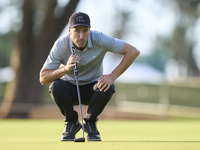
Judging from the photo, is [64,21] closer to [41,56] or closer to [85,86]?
[41,56]

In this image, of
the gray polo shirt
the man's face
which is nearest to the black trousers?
the gray polo shirt

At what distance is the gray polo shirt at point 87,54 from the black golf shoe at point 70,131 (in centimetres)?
51

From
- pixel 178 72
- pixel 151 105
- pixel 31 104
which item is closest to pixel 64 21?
pixel 31 104

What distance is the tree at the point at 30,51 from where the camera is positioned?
50.1 ft

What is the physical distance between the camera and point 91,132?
17.3 feet

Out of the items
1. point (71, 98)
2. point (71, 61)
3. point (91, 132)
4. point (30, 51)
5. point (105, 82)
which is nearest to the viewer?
point (71, 61)

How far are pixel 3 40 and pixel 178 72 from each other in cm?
3655

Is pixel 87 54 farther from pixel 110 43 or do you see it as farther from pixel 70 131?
pixel 70 131

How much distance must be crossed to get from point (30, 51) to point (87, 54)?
1039 centimetres

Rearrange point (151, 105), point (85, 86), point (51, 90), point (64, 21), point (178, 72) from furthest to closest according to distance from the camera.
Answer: point (178, 72)
point (151, 105)
point (64, 21)
point (85, 86)
point (51, 90)

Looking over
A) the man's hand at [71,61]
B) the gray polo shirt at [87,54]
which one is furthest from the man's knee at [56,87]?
the man's hand at [71,61]

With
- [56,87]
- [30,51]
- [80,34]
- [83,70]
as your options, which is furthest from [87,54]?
[30,51]

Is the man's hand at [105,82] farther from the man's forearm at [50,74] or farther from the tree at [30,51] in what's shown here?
the tree at [30,51]

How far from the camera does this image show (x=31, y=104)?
15.7 meters
